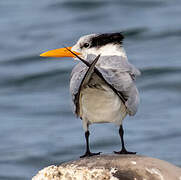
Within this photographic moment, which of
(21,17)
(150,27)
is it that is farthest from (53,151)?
(21,17)

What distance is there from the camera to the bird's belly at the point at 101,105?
8523 mm

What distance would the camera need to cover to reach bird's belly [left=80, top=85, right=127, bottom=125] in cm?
852

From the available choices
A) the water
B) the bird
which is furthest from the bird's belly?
the water

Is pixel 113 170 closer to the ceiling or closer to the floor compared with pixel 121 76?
closer to the floor

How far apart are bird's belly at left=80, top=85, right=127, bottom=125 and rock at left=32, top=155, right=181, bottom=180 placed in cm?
50

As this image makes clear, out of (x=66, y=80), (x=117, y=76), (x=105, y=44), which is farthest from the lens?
(x=66, y=80)

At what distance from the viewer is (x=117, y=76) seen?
843 cm

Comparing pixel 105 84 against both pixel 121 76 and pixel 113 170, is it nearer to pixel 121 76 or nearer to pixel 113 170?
pixel 121 76

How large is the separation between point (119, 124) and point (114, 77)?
1041 mm

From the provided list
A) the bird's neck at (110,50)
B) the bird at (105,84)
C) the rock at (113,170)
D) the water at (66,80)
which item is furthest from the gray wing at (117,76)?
the water at (66,80)

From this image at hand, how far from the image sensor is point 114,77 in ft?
27.3

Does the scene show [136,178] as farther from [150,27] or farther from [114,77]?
[150,27]

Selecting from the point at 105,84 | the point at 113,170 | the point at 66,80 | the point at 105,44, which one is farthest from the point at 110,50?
→ the point at 66,80

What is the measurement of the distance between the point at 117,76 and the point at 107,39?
1.04 meters
